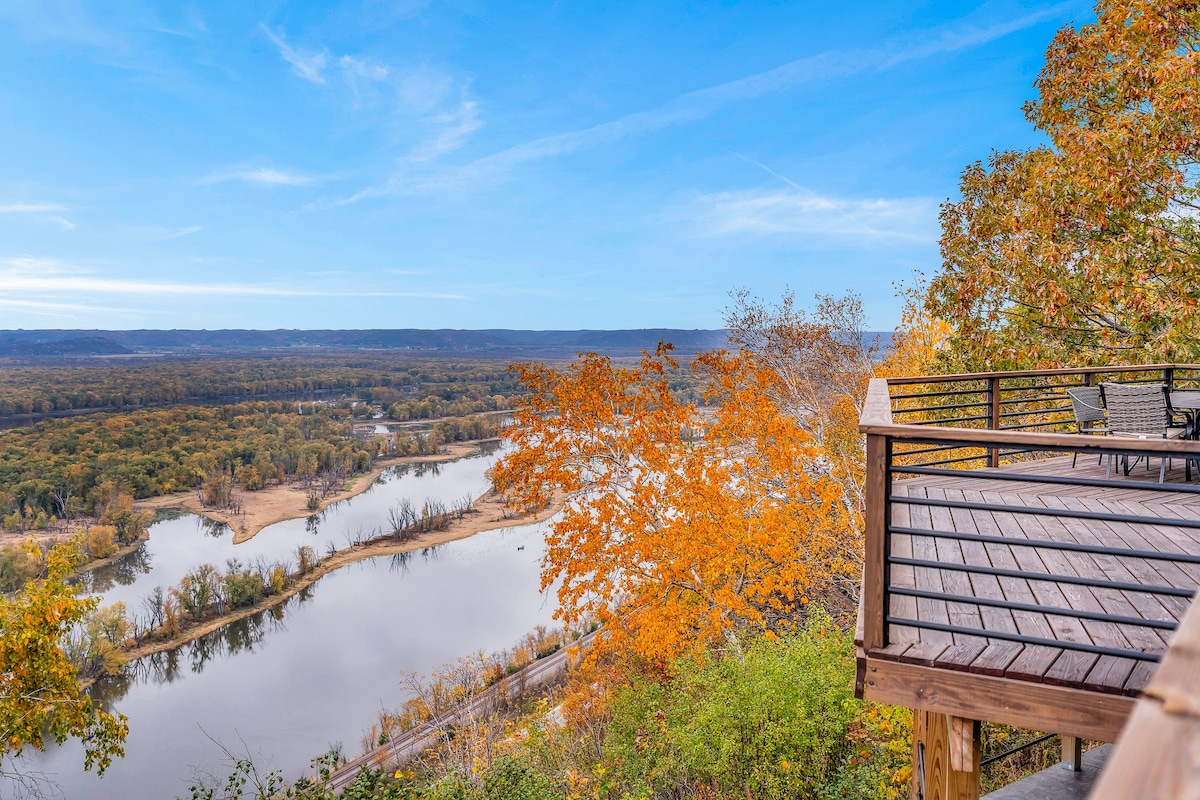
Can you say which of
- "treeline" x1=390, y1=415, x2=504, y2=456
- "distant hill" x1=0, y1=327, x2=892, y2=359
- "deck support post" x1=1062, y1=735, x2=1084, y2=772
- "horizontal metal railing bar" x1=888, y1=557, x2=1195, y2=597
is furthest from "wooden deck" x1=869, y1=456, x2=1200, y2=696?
"distant hill" x1=0, y1=327, x2=892, y2=359

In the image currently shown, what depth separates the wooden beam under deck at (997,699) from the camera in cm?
240

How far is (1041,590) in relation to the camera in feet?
10.4

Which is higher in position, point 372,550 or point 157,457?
point 157,457

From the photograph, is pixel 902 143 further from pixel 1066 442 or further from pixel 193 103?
pixel 193 103

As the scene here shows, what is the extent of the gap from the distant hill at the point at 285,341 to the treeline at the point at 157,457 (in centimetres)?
5119

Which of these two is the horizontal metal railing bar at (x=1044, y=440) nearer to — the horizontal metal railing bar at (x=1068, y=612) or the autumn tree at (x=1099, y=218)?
the horizontal metal railing bar at (x=1068, y=612)

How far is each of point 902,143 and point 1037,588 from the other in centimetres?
2611

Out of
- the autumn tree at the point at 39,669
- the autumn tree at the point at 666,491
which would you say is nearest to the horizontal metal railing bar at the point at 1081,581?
the autumn tree at the point at 666,491

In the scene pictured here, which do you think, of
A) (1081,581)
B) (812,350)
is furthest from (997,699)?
(812,350)

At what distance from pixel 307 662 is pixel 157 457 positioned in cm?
3636

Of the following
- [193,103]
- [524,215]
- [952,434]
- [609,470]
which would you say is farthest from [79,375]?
[952,434]

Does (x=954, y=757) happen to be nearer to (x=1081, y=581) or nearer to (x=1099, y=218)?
(x=1081, y=581)

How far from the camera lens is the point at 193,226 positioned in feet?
290

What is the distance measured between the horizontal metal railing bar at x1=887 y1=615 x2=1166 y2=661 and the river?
73.3 feet
